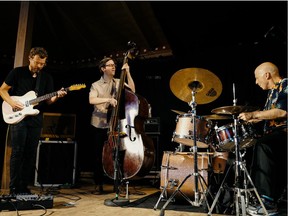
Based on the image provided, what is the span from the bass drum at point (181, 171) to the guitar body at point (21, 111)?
177 cm

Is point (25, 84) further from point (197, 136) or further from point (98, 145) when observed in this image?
point (197, 136)

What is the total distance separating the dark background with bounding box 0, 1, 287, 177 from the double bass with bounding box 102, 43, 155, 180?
5.30ft

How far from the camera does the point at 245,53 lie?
4629mm

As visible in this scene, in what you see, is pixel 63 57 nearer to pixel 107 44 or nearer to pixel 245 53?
pixel 107 44

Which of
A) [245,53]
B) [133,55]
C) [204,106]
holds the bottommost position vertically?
[204,106]

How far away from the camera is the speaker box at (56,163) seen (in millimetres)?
4418

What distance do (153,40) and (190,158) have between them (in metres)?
3.02

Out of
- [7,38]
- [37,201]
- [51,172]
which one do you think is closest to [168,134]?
[51,172]

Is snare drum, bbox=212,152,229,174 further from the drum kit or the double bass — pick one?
the double bass

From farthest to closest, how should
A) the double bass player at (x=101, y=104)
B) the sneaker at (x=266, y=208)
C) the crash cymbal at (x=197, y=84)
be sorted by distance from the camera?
the double bass player at (x=101, y=104), the crash cymbal at (x=197, y=84), the sneaker at (x=266, y=208)

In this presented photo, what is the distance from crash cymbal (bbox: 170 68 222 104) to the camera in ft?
9.61

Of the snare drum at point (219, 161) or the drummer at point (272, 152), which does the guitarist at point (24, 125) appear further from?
the drummer at point (272, 152)

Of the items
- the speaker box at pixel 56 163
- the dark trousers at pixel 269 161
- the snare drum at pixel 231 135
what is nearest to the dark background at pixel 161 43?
the speaker box at pixel 56 163

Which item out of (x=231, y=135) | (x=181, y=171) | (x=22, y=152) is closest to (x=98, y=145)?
(x=22, y=152)
